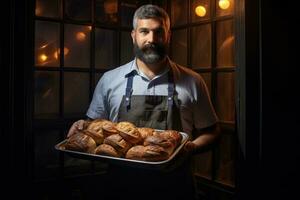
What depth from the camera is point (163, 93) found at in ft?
6.02

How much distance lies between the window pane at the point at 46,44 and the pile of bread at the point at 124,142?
73cm

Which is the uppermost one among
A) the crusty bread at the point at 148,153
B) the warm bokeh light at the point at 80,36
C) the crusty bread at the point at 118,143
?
the warm bokeh light at the point at 80,36

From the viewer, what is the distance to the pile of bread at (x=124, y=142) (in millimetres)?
1404

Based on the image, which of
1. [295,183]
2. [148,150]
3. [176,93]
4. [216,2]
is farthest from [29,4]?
[295,183]

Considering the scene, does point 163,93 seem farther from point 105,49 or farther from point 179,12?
point 179,12

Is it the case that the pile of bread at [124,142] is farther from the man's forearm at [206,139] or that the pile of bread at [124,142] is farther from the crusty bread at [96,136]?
the man's forearm at [206,139]

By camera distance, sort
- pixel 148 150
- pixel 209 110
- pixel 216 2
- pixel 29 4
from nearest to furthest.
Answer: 1. pixel 148 150
2. pixel 29 4
3. pixel 209 110
4. pixel 216 2

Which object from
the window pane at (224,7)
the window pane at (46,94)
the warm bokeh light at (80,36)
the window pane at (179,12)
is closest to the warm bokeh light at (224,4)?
the window pane at (224,7)

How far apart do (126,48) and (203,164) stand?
41.1 inches

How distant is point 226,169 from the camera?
227 centimetres

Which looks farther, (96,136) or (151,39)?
(151,39)

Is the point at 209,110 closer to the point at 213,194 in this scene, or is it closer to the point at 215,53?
the point at 215,53

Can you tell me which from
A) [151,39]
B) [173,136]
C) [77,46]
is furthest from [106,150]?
[77,46]

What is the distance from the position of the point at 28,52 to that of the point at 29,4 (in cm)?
26
